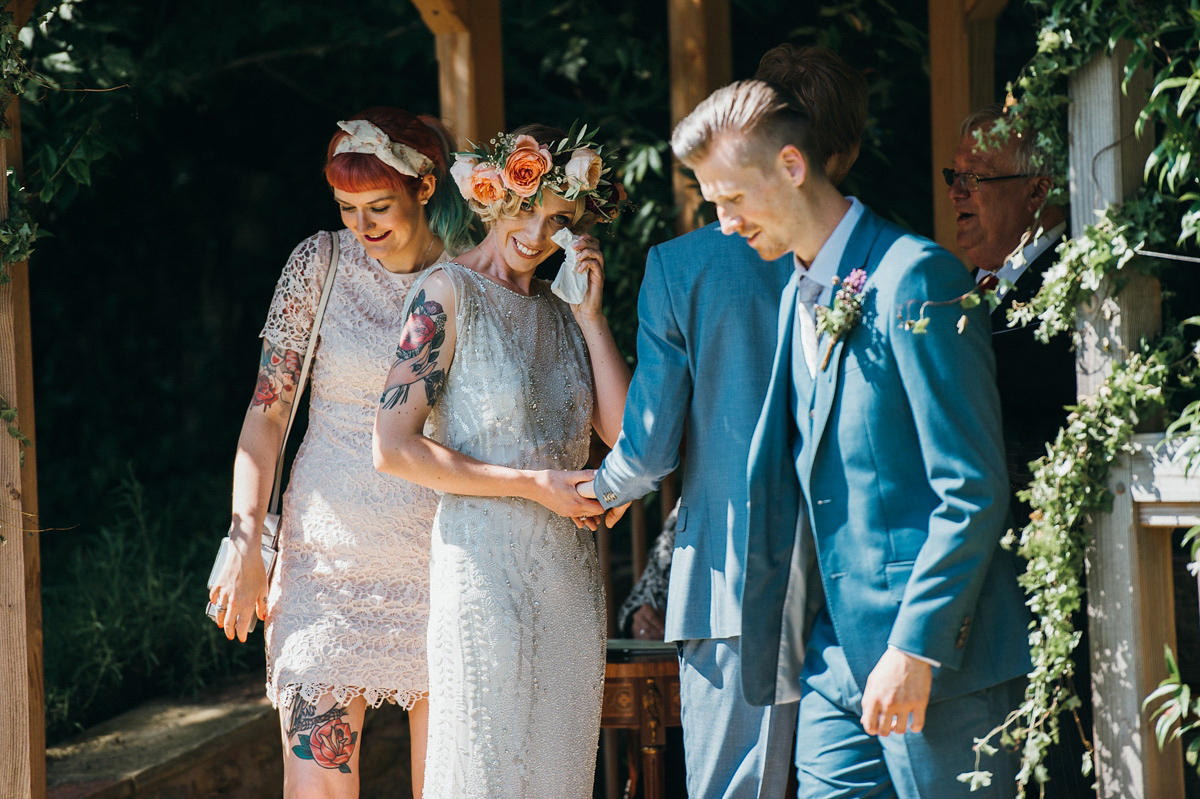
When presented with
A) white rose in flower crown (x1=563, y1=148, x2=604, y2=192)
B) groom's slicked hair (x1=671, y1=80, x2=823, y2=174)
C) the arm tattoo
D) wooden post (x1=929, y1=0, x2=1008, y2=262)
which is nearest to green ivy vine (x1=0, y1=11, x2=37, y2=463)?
the arm tattoo

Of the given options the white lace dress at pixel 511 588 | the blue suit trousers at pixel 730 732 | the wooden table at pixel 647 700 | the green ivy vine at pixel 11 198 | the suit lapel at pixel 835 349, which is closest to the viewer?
the suit lapel at pixel 835 349

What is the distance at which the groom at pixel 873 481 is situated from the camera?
5.82 ft

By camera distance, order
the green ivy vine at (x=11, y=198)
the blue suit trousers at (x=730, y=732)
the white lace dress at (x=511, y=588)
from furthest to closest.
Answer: the green ivy vine at (x=11, y=198) < the white lace dress at (x=511, y=588) < the blue suit trousers at (x=730, y=732)

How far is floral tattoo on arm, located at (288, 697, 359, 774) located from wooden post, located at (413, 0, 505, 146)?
5.61ft

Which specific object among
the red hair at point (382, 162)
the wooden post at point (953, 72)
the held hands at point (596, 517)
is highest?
the wooden post at point (953, 72)

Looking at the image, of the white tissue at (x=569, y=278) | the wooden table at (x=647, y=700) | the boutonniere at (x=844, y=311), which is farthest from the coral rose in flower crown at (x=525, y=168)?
the wooden table at (x=647, y=700)

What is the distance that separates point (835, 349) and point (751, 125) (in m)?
0.37

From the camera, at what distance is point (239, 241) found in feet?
21.7

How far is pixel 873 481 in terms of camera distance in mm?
1852

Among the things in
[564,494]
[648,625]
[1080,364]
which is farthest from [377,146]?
[648,625]

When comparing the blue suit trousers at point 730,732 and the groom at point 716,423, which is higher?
the groom at point 716,423

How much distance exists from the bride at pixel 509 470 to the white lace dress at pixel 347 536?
30 centimetres

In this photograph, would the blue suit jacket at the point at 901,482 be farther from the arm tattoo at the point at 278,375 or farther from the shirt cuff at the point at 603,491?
the arm tattoo at the point at 278,375

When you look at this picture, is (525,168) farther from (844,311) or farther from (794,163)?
(844,311)
